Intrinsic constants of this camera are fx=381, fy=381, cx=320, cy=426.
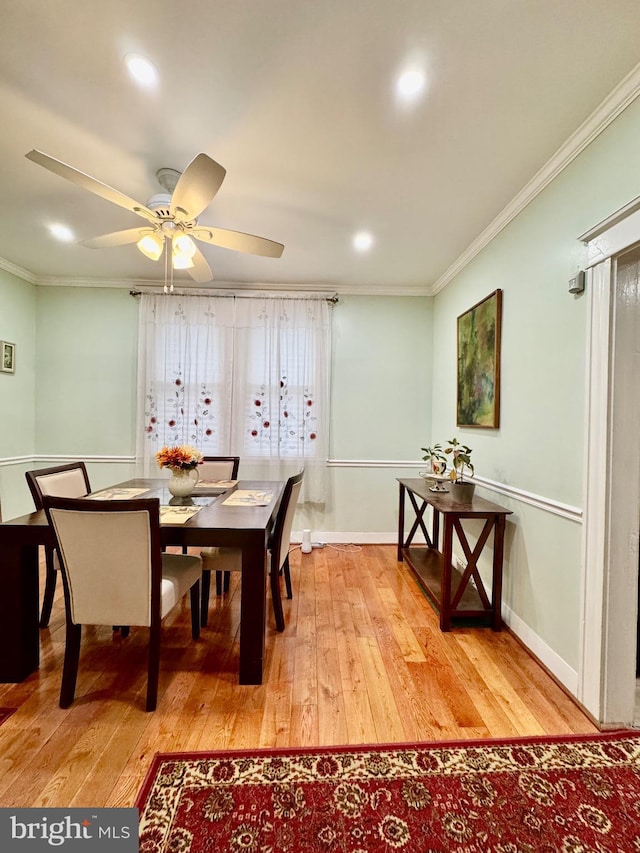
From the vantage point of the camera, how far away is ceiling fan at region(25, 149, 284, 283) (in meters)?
1.57

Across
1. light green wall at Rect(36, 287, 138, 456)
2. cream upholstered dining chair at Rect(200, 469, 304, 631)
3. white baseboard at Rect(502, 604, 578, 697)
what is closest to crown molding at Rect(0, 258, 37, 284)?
light green wall at Rect(36, 287, 138, 456)

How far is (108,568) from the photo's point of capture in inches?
63.7

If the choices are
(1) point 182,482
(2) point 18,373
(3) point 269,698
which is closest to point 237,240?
(1) point 182,482

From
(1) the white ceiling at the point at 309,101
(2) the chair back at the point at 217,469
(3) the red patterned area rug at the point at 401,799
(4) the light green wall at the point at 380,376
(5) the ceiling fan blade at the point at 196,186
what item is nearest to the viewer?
(3) the red patterned area rug at the point at 401,799

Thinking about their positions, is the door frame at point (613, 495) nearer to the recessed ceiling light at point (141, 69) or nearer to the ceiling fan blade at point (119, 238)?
the recessed ceiling light at point (141, 69)

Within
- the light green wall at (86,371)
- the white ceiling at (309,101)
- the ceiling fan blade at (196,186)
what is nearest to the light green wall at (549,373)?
the white ceiling at (309,101)

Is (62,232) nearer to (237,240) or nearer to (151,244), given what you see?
(151,244)

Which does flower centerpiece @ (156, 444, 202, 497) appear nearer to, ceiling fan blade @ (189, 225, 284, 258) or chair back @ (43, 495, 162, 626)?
chair back @ (43, 495, 162, 626)

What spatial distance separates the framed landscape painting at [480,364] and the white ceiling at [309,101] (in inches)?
24.2

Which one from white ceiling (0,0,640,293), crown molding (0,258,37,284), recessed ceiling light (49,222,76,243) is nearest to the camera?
white ceiling (0,0,640,293)

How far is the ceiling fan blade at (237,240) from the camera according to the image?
2031 mm

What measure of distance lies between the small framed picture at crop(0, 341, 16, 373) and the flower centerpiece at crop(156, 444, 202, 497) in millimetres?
2263

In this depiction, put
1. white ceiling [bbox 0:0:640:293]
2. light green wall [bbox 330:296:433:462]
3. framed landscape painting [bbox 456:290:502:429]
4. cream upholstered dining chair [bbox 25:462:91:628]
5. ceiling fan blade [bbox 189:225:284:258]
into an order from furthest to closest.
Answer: light green wall [bbox 330:296:433:462] < framed landscape painting [bbox 456:290:502:429] < cream upholstered dining chair [bbox 25:462:91:628] < ceiling fan blade [bbox 189:225:284:258] < white ceiling [bbox 0:0:640:293]

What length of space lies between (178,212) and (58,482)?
1820 mm
